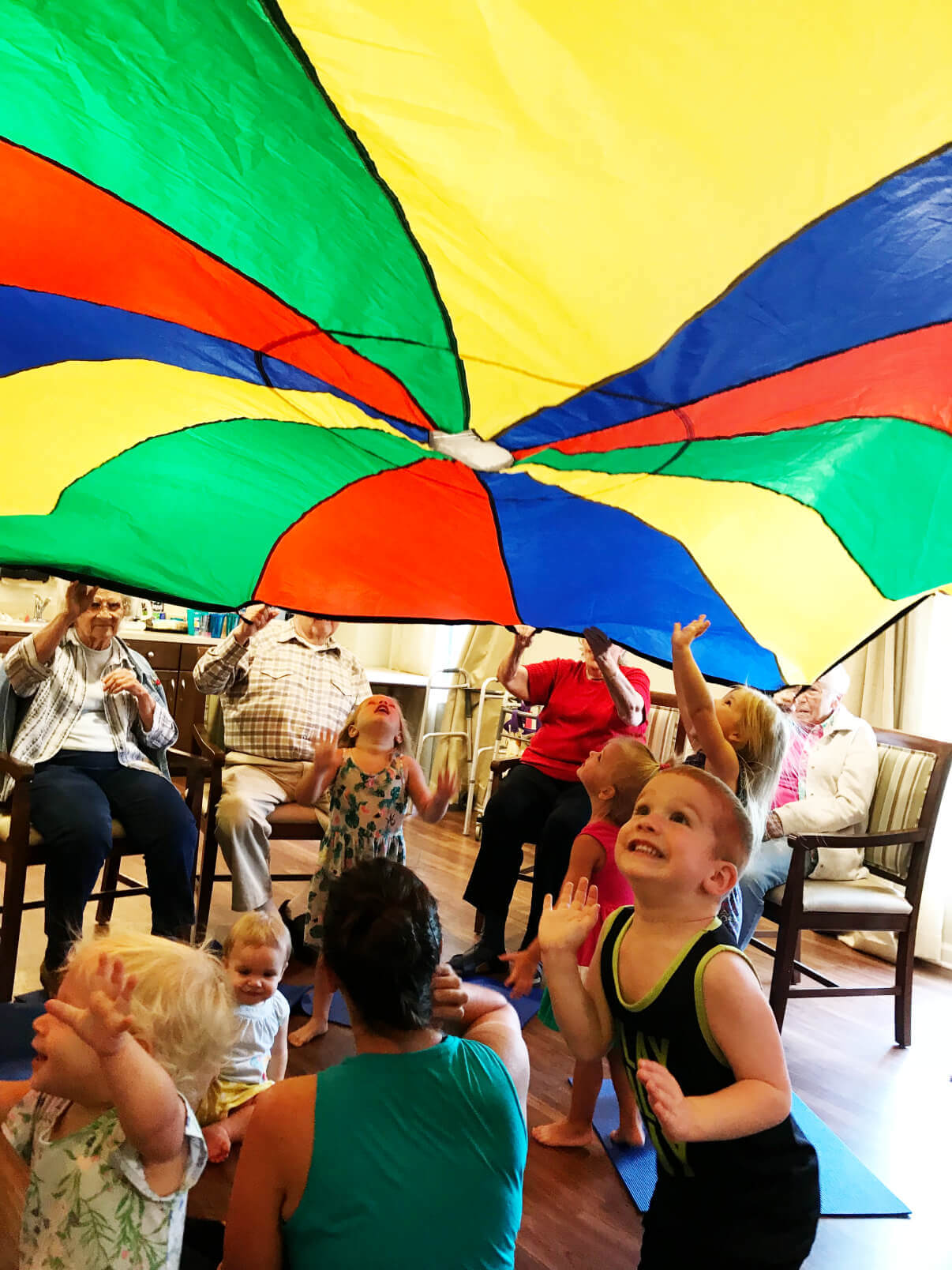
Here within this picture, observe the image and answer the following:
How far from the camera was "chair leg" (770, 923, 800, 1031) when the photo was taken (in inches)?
107

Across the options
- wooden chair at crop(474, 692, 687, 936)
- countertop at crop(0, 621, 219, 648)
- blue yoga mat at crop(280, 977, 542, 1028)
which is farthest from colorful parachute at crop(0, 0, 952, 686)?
countertop at crop(0, 621, 219, 648)

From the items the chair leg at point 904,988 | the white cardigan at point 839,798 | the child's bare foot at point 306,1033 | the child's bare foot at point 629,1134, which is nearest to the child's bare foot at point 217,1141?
Answer: the child's bare foot at point 306,1033

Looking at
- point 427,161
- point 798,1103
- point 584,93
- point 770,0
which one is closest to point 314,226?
point 427,161

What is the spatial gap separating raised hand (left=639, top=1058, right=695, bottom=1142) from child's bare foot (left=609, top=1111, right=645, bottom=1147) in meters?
1.25

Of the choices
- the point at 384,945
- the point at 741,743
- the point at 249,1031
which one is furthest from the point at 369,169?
the point at 249,1031

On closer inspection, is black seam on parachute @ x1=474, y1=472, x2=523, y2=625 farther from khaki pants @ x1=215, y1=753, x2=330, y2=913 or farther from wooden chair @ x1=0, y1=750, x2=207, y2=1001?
wooden chair @ x1=0, y1=750, x2=207, y2=1001

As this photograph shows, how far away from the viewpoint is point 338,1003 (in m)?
2.76

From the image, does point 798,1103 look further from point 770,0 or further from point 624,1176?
point 770,0

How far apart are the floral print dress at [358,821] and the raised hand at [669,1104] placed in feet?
5.07

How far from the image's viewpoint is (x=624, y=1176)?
6.72 ft

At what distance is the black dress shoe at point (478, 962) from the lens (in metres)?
3.06

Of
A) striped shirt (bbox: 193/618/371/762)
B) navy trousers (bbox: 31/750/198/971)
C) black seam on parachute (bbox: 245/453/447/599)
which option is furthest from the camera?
striped shirt (bbox: 193/618/371/762)

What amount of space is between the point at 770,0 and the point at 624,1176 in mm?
2099

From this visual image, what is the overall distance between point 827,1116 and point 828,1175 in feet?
1.09
